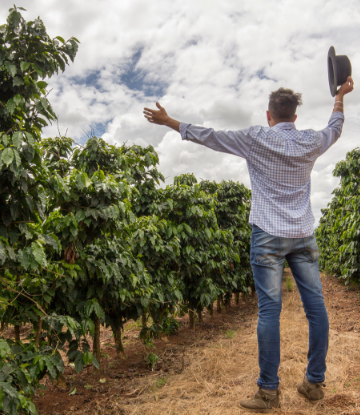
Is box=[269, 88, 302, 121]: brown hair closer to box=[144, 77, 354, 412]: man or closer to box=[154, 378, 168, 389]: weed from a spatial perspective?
box=[144, 77, 354, 412]: man

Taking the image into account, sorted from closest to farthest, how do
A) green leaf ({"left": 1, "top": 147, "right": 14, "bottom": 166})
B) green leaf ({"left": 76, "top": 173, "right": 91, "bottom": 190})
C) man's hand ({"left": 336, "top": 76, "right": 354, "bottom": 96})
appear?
green leaf ({"left": 1, "top": 147, "right": 14, "bottom": 166}) < man's hand ({"left": 336, "top": 76, "right": 354, "bottom": 96}) < green leaf ({"left": 76, "top": 173, "right": 91, "bottom": 190})

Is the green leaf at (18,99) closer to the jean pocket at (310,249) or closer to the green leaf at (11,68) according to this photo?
the green leaf at (11,68)

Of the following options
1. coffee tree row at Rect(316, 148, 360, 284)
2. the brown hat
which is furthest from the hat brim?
coffee tree row at Rect(316, 148, 360, 284)

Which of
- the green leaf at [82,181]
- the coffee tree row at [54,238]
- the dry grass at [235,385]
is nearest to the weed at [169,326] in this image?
the coffee tree row at [54,238]

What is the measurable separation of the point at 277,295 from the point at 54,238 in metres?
1.51

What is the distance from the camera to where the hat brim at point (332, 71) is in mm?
2314

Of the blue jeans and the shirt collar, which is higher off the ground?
the shirt collar

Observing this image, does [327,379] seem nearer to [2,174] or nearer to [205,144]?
[205,144]

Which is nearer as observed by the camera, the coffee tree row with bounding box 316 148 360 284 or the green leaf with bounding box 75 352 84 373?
the green leaf with bounding box 75 352 84 373

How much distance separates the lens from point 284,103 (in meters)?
2.20

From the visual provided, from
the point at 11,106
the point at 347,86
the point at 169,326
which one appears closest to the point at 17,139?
the point at 11,106

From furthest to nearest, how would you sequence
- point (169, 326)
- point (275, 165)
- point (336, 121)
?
point (169, 326) < point (336, 121) < point (275, 165)

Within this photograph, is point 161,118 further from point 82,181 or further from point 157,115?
point 82,181

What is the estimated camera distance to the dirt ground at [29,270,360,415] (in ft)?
7.32
